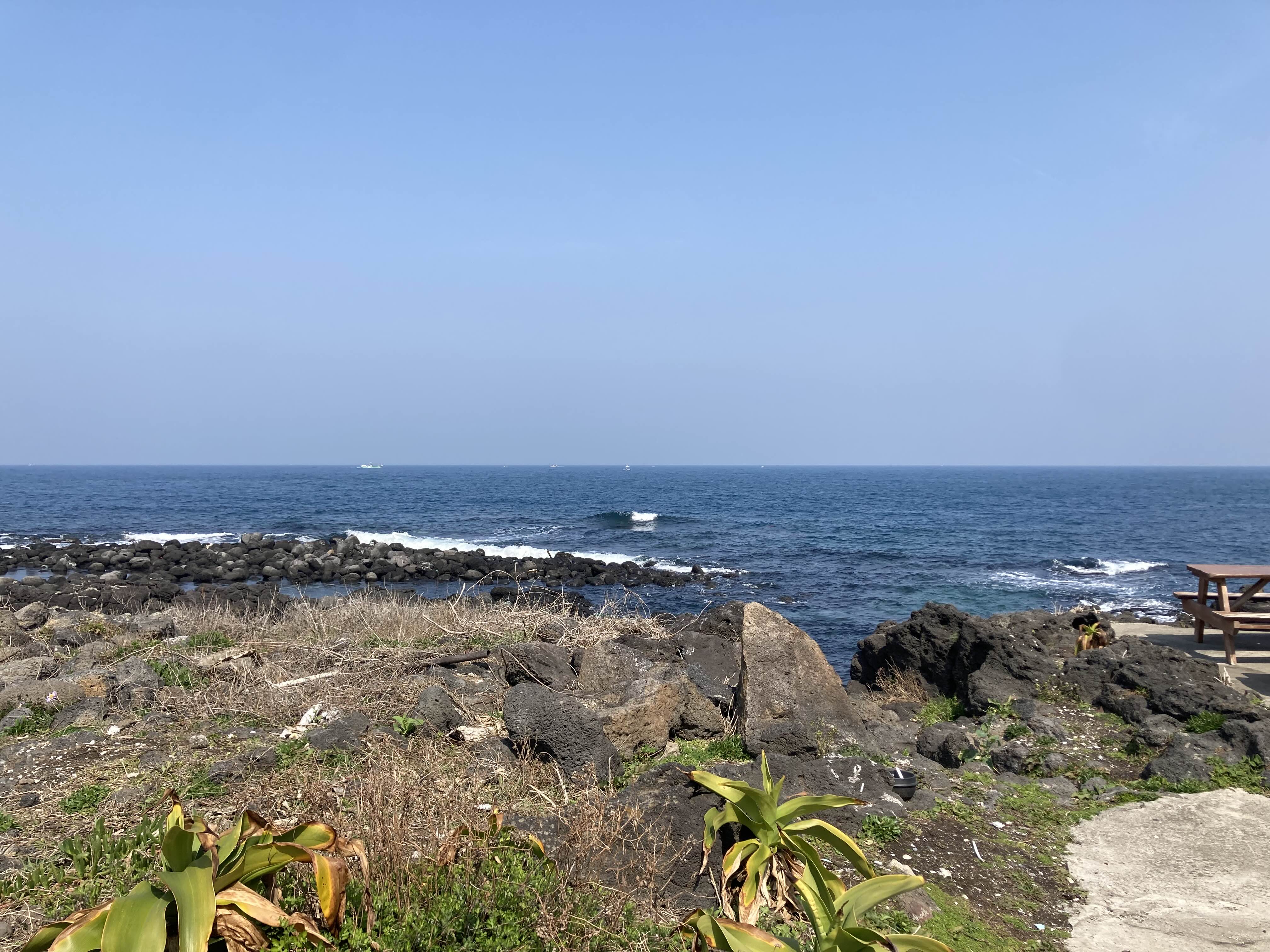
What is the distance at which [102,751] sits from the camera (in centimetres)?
612

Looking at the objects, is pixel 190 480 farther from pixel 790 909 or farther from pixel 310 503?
pixel 790 909

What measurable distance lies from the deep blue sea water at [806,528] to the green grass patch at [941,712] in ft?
21.0

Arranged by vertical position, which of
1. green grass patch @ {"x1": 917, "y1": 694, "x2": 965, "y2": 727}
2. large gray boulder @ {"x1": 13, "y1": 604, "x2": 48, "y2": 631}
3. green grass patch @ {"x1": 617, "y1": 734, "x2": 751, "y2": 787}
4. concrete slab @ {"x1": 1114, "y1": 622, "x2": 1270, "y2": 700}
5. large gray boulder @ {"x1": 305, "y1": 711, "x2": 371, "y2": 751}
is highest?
large gray boulder @ {"x1": 305, "y1": 711, "x2": 371, "y2": 751}

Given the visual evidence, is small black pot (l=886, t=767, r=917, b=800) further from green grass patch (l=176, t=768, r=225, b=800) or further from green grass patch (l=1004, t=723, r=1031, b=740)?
green grass patch (l=176, t=768, r=225, b=800)

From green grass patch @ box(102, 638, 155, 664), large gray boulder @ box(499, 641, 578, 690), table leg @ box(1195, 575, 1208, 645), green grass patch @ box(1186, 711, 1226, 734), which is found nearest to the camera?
green grass patch @ box(1186, 711, 1226, 734)

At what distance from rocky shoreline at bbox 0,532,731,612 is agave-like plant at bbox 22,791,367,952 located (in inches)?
879

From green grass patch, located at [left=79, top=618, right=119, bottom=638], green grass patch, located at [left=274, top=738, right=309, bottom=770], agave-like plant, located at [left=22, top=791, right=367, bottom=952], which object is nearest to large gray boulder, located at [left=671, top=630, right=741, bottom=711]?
green grass patch, located at [left=274, top=738, right=309, bottom=770]

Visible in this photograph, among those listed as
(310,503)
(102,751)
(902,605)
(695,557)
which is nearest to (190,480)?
(310,503)

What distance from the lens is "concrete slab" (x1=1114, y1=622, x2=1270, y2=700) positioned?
978cm

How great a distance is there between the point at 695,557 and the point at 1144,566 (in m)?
19.2

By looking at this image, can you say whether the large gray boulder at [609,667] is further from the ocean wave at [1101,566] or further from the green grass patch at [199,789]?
the ocean wave at [1101,566]

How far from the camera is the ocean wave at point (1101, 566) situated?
31.3 metres

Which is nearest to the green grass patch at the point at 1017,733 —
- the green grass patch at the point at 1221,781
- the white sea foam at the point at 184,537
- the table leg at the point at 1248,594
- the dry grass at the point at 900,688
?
the green grass patch at the point at 1221,781

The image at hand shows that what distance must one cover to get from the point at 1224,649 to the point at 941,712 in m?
5.28
